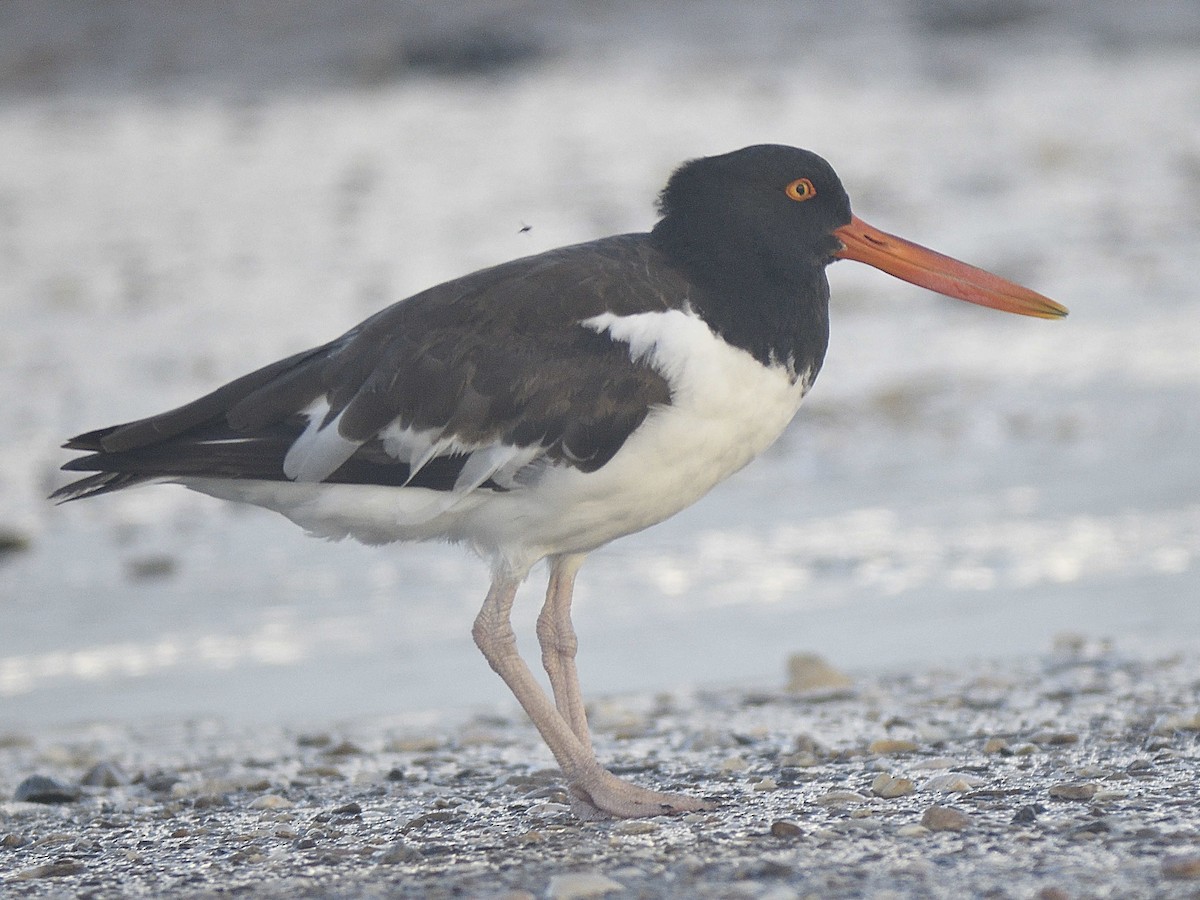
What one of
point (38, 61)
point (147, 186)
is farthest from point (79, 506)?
point (38, 61)

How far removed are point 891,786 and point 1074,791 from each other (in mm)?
412

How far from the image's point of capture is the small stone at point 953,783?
12.4 feet

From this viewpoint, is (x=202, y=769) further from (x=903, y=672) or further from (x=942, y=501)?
(x=942, y=501)

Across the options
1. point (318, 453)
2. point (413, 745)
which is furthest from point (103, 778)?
point (318, 453)

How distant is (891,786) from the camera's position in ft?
12.5

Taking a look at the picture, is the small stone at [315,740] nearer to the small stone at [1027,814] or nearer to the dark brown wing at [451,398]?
the dark brown wing at [451,398]

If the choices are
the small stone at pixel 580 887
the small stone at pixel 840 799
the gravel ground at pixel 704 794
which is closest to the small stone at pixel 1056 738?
the gravel ground at pixel 704 794

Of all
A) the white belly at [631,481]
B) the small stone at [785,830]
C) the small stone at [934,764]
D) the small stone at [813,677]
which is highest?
the white belly at [631,481]

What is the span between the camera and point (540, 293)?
13.1 feet

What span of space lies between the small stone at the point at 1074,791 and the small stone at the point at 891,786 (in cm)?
32

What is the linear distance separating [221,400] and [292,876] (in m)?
1.30

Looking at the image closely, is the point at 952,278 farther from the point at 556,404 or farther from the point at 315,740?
the point at 315,740

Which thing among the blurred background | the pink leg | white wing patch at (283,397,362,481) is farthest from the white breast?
the blurred background

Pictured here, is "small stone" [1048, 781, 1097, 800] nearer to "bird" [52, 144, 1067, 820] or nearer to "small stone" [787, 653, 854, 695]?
"bird" [52, 144, 1067, 820]
